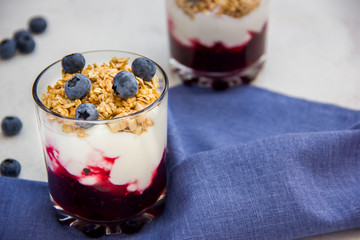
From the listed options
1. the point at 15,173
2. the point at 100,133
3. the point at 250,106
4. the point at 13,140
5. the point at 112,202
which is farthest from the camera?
the point at 250,106

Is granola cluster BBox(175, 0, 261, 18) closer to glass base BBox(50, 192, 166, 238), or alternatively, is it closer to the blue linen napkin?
the blue linen napkin

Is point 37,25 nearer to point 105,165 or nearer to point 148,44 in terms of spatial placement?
point 148,44

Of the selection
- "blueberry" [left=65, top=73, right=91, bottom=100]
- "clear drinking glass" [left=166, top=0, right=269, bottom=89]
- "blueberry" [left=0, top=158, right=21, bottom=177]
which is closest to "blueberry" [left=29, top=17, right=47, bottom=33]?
"clear drinking glass" [left=166, top=0, right=269, bottom=89]

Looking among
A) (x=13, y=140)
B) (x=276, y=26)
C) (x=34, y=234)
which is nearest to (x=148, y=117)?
(x=34, y=234)

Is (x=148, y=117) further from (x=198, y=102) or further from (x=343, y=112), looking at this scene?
(x=343, y=112)

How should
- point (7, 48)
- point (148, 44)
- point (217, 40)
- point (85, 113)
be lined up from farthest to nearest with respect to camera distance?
point (148, 44) → point (7, 48) → point (217, 40) → point (85, 113)

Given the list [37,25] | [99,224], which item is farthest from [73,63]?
[37,25]
